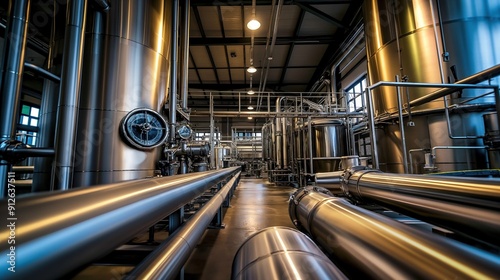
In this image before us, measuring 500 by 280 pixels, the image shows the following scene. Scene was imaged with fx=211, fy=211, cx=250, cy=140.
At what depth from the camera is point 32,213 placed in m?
0.25

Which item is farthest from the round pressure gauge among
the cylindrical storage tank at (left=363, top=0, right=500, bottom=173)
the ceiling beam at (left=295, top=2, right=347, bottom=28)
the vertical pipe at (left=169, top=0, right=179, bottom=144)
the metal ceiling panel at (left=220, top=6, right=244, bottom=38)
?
the ceiling beam at (left=295, top=2, right=347, bottom=28)

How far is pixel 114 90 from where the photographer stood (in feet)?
5.90

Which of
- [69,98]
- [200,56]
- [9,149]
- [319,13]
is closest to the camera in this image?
[9,149]

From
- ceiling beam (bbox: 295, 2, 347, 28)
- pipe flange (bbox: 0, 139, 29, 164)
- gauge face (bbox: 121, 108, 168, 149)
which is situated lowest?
pipe flange (bbox: 0, 139, 29, 164)

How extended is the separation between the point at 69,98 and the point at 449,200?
213cm

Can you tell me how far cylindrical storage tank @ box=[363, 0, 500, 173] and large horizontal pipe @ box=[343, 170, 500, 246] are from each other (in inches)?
67.8

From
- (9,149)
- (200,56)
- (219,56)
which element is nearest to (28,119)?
(200,56)

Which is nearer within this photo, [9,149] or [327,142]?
[9,149]

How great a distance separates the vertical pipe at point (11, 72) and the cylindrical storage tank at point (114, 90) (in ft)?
1.26

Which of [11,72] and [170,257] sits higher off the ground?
[11,72]

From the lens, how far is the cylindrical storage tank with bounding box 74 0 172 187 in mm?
1695

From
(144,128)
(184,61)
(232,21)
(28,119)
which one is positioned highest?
(232,21)

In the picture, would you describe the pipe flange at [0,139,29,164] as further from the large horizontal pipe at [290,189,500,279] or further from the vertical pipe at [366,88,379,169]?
the vertical pipe at [366,88,379,169]

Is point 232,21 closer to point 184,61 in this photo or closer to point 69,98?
point 184,61
